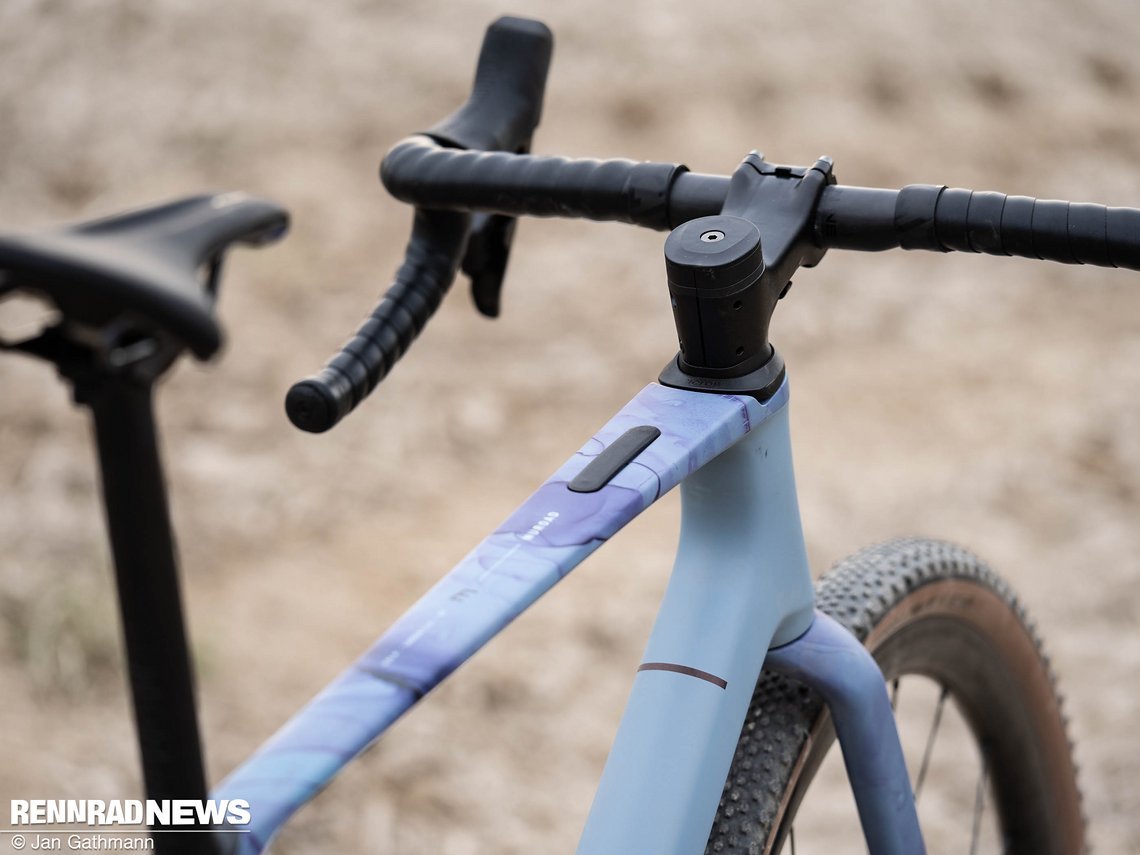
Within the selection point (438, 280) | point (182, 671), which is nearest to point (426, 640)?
point (182, 671)

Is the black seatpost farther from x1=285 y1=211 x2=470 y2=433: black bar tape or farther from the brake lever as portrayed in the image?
the brake lever

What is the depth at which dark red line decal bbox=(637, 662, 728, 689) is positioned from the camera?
33.8 inches

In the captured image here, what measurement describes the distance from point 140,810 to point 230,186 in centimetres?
280

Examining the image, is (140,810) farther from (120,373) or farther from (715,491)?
(120,373)

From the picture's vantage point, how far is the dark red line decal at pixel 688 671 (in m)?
0.86

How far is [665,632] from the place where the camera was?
35.0 inches

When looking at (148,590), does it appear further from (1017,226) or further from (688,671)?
(1017,226)

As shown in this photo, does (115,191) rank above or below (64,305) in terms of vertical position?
above

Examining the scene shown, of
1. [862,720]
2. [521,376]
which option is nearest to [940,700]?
[862,720]

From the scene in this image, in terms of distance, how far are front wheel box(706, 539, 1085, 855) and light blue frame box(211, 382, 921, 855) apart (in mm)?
53

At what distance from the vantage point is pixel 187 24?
499 cm

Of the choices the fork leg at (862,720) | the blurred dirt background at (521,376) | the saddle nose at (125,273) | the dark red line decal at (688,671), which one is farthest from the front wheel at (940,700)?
the blurred dirt background at (521,376)

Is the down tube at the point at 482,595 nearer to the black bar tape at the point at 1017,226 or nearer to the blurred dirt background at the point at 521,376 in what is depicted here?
the black bar tape at the point at 1017,226

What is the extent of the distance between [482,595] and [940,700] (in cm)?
74
